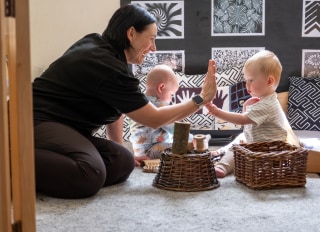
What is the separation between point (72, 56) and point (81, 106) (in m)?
0.22

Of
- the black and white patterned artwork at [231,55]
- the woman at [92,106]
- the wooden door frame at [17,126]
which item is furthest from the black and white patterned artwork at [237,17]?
the wooden door frame at [17,126]

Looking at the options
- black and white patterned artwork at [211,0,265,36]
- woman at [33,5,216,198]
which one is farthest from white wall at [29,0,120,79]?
woman at [33,5,216,198]

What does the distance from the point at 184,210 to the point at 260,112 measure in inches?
30.9

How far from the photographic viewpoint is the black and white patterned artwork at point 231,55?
12.3ft

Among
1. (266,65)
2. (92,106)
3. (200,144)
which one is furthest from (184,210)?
(266,65)

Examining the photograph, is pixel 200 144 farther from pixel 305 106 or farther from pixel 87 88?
pixel 305 106

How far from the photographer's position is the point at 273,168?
2.24 metres

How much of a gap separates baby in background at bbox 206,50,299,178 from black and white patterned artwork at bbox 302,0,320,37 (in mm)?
A: 1234

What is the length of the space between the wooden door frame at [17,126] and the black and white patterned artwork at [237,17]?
8.54 ft

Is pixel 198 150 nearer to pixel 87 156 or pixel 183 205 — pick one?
pixel 183 205

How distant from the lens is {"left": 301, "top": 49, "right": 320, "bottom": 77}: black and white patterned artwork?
3.72m

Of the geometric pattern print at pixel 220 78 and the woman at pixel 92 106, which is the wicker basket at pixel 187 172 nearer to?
the woman at pixel 92 106

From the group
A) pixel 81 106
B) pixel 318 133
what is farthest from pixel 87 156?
pixel 318 133

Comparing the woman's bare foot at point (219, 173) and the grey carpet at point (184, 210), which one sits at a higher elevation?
the woman's bare foot at point (219, 173)
